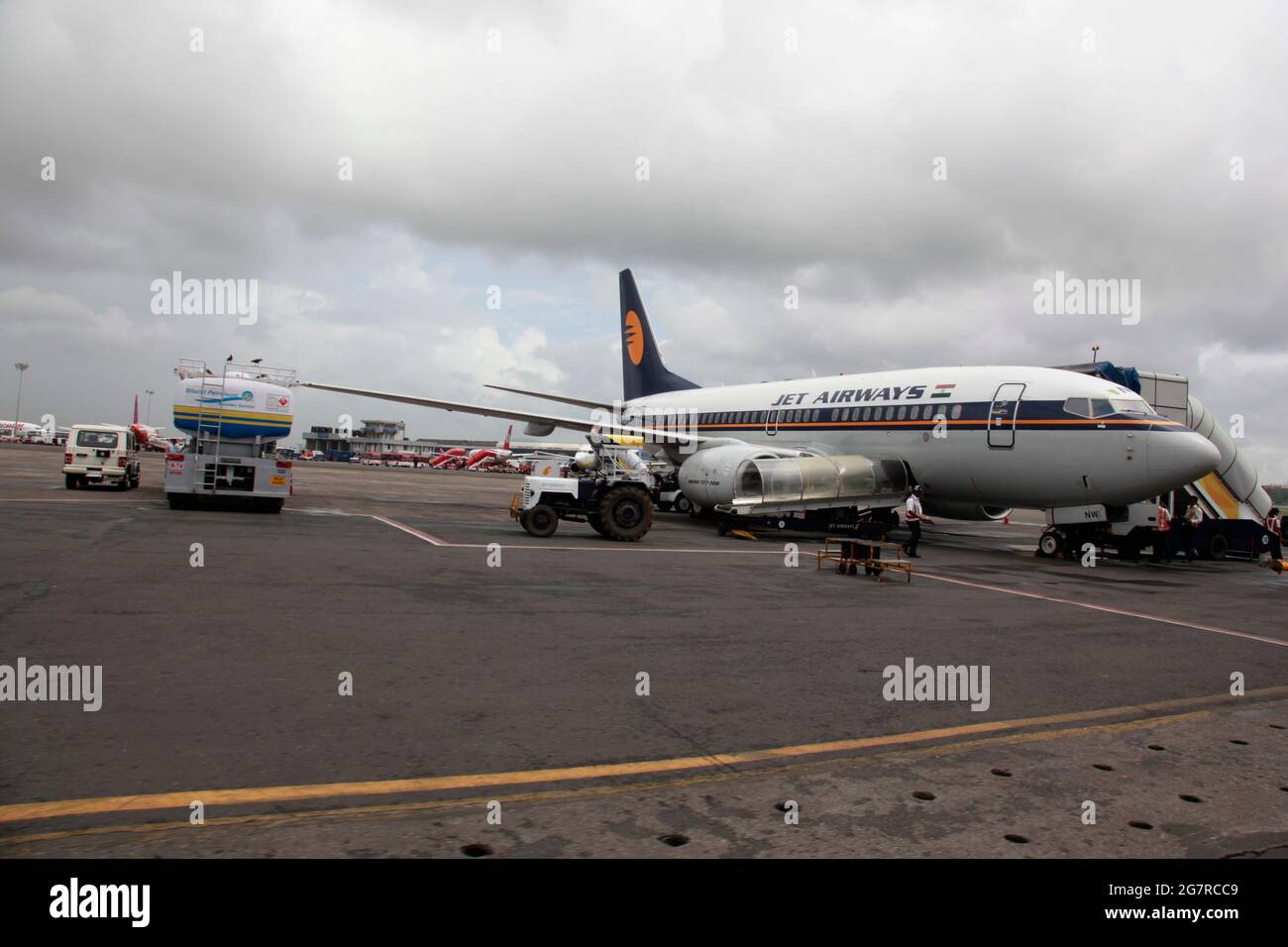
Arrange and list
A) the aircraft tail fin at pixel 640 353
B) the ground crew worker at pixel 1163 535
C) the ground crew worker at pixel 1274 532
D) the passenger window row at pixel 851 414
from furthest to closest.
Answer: the aircraft tail fin at pixel 640 353 < the ground crew worker at pixel 1274 532 < the passenger window row at pixel 851 414 < the ground crew worker at pixel 1163 535

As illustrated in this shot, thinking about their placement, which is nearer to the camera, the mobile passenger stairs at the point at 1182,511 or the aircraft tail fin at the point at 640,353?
the mobile passenger stairs at the point at 1182,511

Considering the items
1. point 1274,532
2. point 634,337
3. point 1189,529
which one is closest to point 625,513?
point 1189,529

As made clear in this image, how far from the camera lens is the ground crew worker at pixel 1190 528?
21.1 m

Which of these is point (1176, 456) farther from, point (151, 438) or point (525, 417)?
point (151, 438)

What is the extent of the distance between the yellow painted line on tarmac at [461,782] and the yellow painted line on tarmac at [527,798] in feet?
0.49

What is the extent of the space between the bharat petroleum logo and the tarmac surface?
25063mm

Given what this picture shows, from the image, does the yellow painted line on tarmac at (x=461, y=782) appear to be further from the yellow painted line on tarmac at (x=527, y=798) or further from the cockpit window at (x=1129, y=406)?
the cockpit window at (x=1129, y=406)

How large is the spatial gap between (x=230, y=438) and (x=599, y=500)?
9.68 meters

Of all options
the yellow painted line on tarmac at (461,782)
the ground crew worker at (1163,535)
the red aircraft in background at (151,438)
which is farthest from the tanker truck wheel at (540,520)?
the red aircraft in background at (151,438)

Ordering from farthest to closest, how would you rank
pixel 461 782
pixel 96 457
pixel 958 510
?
pixel 96 457 < pixel 958 510 < pixel 461 782

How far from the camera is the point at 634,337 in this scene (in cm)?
3703

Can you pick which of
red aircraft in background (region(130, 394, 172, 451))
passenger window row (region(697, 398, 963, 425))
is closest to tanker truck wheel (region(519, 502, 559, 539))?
passenger window row (region(697, 398, 963, 425))

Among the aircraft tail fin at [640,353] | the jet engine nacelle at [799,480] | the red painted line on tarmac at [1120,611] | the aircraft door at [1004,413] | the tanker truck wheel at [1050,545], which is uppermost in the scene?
the aircraft tail fin at [640,353]
